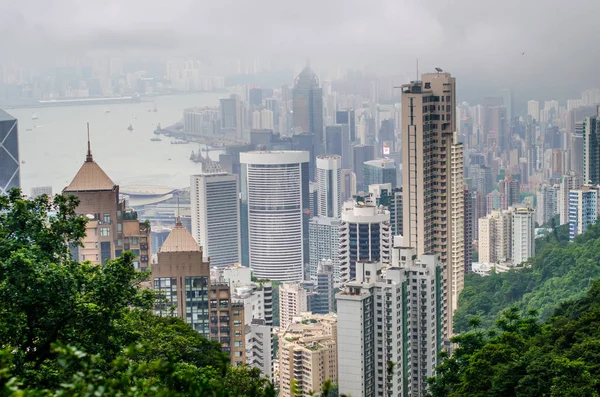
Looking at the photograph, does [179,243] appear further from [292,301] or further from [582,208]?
[582,208]

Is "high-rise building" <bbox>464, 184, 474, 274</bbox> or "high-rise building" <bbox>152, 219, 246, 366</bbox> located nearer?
"high-rise building" <bbox>152, 219, 246, 366</bbox>

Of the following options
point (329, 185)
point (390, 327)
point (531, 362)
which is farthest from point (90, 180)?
point (329, 185)

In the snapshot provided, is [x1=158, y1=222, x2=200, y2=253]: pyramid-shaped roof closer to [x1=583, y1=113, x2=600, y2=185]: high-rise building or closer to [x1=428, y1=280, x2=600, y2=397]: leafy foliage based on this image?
[x1=428, y1=280, x2=600, y2=397]: leafy foliage

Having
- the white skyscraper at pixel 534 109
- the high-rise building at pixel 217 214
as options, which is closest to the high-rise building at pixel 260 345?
the white skyscraper at pixel 534 109

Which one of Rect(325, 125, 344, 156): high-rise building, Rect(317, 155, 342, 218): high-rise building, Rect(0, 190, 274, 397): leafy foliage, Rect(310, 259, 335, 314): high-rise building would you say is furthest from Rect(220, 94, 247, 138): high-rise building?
Rect(0, 190, 274, 397): leafy foliage

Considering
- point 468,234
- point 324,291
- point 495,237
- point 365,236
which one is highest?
point 365,236

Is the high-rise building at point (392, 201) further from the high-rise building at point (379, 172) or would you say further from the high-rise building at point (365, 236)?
the high-rise building at point (379, 172)
